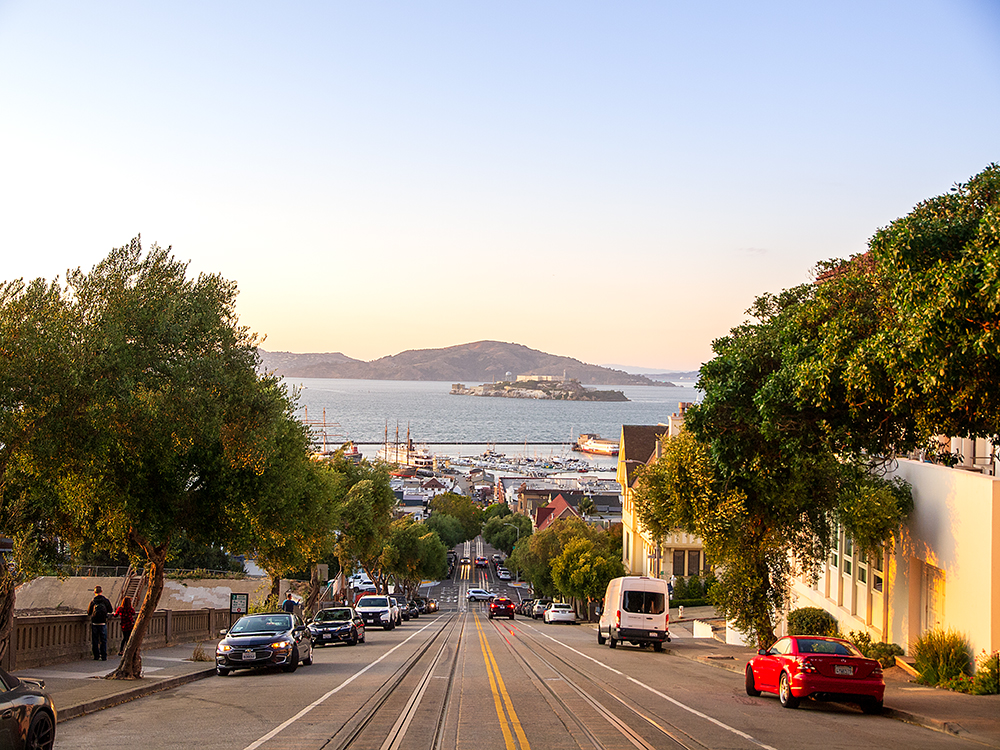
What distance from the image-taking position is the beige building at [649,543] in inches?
2046

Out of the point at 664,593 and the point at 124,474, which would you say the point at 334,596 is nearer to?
the point at 664,593

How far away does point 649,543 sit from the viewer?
47.1m

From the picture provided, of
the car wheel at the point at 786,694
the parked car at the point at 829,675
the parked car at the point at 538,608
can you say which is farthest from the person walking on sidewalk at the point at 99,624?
the parked car at the point at 538,608

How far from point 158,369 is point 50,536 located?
18.8ft

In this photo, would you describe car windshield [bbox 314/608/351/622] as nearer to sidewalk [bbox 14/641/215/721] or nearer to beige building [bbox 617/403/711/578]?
sidewalk [bbox 14/641/215/721]

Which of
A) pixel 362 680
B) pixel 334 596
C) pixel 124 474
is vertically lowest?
pixel 334 596

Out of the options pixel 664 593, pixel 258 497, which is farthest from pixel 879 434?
pixel 664 593

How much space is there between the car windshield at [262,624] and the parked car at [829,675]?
488 inches

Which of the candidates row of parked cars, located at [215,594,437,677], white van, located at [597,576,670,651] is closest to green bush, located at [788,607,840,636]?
white van, located at [597,576,670,651]

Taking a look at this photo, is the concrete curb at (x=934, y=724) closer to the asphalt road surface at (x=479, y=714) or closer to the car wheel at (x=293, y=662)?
the asphalt road surface at (x=479, y=714)

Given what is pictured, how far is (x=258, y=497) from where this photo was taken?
2109 centimetres

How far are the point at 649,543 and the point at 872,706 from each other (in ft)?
104

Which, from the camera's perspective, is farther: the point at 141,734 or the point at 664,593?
the point at 664,593

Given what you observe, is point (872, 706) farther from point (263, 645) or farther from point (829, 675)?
point (263, 645)
